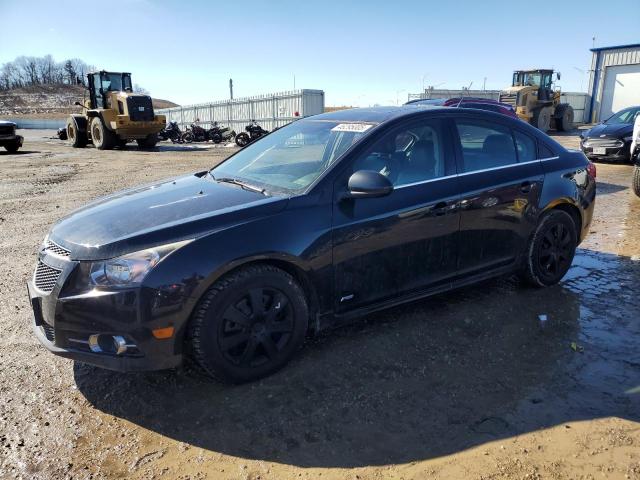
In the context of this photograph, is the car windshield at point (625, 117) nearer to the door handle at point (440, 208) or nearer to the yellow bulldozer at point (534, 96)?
the yellow bulldozer at point (534, 96)

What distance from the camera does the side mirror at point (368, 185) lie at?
3102 mm

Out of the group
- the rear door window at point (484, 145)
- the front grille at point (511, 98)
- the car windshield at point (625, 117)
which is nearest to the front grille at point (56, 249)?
the rear door window at point (484, 145)

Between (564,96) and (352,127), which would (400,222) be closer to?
(352,127)

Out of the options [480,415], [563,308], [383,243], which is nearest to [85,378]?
[383,243]

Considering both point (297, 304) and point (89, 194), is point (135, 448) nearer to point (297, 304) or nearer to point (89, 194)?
point (297, 304)

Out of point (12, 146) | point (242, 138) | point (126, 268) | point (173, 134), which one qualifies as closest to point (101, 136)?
point (12, 146)

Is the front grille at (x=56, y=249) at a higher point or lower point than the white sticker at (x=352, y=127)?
lower

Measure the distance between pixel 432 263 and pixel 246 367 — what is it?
157 centimetres

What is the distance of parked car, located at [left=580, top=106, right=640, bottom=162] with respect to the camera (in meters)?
13.1

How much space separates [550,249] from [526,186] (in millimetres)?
702

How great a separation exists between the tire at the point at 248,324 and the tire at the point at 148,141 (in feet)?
70.6

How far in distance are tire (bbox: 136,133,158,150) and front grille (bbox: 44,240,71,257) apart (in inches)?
823

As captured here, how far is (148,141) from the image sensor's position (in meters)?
23.0

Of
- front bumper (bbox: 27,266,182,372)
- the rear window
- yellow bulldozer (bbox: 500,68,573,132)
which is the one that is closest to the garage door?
yellow bulldozer (bbox: 500,68,573,132)
